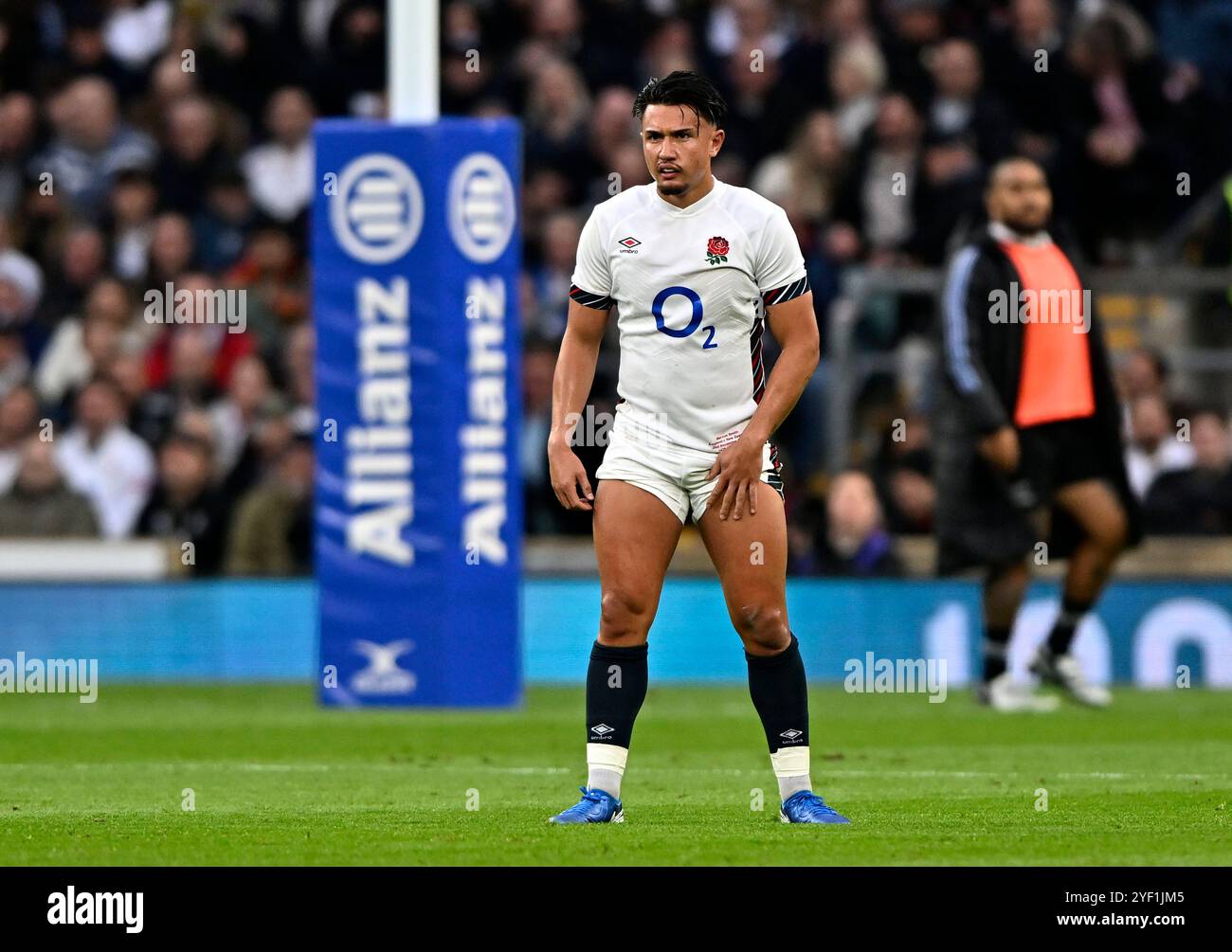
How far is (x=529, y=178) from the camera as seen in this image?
17203 mm

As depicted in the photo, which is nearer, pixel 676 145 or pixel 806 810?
pixel 676 145

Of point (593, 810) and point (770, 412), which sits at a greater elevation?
point (770, 412)

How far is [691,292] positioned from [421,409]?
539 cm

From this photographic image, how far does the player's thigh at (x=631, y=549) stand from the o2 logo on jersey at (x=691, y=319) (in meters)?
0.46

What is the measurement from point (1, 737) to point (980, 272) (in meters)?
5.18

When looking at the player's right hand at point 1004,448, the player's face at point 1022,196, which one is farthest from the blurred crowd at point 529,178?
the player's face at point 1022,196

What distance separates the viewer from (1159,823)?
7.33m

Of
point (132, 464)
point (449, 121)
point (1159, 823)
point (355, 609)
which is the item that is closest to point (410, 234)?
point (449, 121)

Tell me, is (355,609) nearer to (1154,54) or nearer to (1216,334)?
(1216,334)

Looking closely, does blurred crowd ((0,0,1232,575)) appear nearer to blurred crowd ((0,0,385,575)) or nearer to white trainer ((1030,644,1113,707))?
blurred crowd ((0,0,385,575))

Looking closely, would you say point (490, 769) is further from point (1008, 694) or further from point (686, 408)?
→ point (1008, 694)

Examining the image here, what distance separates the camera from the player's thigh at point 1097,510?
39.5 ft

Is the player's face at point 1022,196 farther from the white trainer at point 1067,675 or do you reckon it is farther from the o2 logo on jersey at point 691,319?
the o2 logo on jersey at point 691,319

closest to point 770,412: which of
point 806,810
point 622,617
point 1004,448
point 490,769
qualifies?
point 622,617
